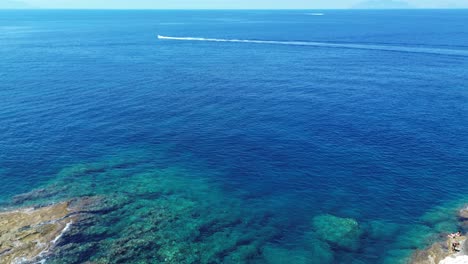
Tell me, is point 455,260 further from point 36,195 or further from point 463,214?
point 36,195

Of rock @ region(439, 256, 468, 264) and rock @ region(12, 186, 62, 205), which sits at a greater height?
rock @ region(12, 186, 62, 205)

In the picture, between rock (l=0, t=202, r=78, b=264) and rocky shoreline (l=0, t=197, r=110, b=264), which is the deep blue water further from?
rocky shoreline (l=0, t=197, r=110, b=264)

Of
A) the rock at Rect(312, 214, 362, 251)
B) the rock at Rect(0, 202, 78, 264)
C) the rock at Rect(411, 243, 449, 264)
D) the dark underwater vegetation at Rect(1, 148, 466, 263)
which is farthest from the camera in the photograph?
the rock at Rect(312, 214, 362, 251)

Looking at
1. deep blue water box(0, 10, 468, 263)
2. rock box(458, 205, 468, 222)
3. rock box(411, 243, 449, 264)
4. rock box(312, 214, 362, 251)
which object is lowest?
rock box(411, 243, 449, 264)

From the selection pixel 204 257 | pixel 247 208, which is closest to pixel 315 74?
pixel 247 208

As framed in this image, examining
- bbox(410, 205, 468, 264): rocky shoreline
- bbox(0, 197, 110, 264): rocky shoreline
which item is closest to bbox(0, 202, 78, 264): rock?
bbox(0, 197, 110, 264): rocky shoreline

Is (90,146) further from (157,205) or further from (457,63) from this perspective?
(457,63)


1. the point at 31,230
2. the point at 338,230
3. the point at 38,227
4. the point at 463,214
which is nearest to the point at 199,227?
the point at 338,230
